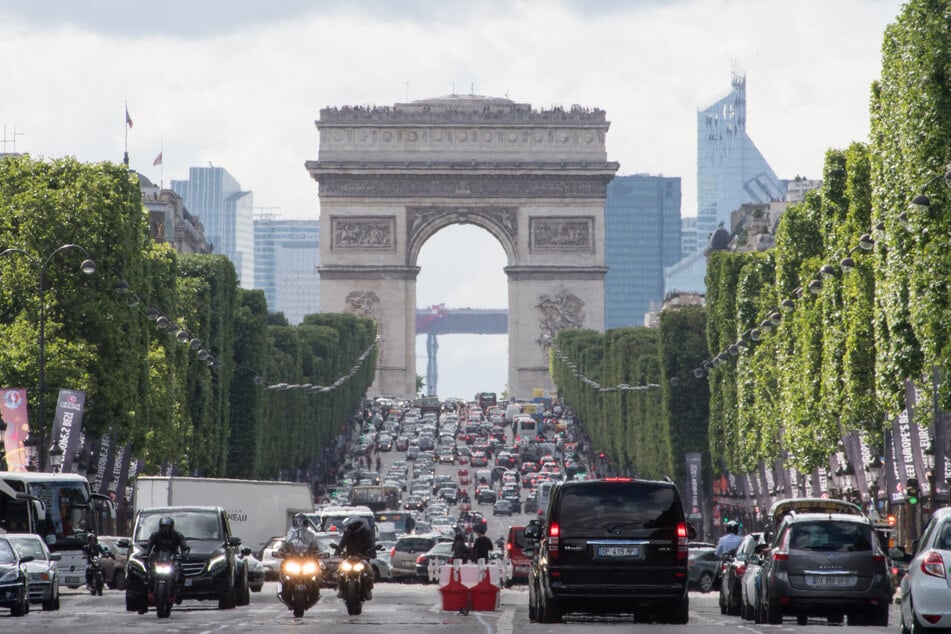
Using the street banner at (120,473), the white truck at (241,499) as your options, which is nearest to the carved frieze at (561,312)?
the white truck at (241,499)

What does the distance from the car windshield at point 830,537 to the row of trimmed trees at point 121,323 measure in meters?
26.4

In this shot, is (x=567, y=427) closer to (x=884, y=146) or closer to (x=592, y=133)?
(x=592, y=133)

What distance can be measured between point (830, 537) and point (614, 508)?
315 cm

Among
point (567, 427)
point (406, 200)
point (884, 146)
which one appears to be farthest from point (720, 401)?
point (406, 200)

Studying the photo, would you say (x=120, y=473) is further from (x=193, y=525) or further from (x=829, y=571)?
(x=829, y=571)

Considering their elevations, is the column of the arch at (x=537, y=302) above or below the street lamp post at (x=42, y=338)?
above

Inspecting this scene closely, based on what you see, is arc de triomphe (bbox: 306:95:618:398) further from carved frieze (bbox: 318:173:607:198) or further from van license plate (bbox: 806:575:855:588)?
van license plate (bbox: 806:575:855:588)

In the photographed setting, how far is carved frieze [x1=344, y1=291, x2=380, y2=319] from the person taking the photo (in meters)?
152

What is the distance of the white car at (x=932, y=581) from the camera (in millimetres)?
21562

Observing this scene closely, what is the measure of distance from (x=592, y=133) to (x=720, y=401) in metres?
69.2

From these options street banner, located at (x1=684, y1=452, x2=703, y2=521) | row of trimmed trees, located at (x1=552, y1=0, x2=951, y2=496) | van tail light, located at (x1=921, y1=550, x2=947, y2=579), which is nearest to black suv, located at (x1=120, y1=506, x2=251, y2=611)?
row of trimmed trees, located at (x1=552, y1=0, x2=951, y2=496)

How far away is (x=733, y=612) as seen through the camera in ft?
119

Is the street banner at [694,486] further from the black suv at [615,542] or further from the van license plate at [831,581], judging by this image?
the black suv at [615,542]

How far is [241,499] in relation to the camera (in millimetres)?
59156
